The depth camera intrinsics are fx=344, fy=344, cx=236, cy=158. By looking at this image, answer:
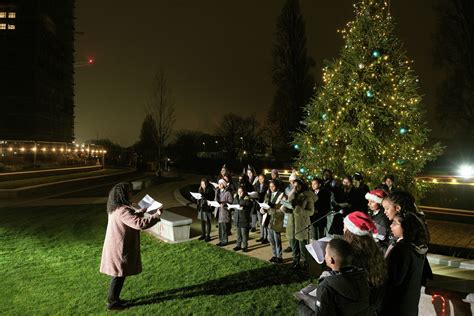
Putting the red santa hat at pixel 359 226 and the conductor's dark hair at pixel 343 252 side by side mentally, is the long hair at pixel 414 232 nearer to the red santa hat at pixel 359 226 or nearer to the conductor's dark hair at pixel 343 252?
the red santa hat at pixel 359 226

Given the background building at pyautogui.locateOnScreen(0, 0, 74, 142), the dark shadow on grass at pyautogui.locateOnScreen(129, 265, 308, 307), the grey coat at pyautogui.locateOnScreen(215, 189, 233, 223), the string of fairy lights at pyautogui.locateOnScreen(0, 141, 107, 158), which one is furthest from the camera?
the background building at pyautogui.locateOnScreen(0, 0, 74, 142)

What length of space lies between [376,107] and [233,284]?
22.7ft

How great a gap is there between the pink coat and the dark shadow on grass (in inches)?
31.8

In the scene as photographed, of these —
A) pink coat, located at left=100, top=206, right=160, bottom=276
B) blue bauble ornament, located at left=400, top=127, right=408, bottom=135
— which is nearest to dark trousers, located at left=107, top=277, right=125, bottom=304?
pink coat, located at left=100, top=206, right=160, bottom=276

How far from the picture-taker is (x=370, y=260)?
295 centimetres

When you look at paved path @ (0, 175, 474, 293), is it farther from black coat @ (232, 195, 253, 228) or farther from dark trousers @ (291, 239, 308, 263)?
black coat @ (232, 195, 253, 228)

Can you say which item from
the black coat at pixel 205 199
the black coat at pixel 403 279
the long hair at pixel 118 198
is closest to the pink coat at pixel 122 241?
the long hair at pixel 118 198

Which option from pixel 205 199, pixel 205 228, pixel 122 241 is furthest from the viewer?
pixel 205 228

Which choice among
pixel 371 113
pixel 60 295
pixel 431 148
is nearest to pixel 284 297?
pixel 60 295

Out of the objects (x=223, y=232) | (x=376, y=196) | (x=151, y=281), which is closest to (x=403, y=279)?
(x=376, y=196)

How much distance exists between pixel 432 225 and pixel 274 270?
700 cm

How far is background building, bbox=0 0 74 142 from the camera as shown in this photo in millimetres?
44125

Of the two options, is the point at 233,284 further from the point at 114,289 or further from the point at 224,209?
the point at 224,209

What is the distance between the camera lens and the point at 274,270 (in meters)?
6.82
